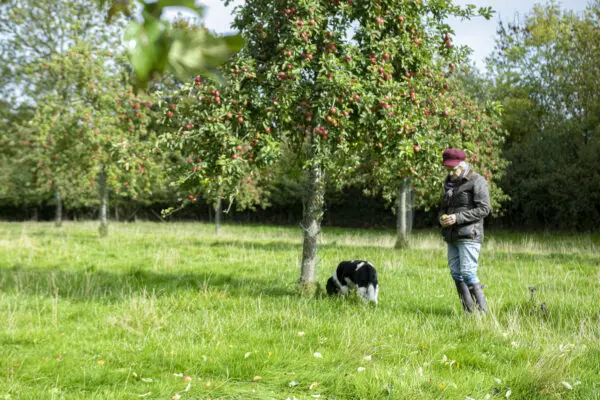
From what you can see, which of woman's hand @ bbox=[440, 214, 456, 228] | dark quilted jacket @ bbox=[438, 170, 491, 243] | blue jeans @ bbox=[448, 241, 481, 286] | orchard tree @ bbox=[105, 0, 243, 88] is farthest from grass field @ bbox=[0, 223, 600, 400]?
orchard tree @ bbox=[105, 0, 243, 88]

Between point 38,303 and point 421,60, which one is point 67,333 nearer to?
point 38,303

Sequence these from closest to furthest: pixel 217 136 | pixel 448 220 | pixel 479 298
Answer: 1. pixel 448 220
2. pixel 479 298
3. pixel 217 136

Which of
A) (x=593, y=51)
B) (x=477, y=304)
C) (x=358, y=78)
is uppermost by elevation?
(x=593, y=51)

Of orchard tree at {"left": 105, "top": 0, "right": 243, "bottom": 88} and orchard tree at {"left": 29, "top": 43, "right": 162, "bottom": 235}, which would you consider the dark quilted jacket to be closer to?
orchard tree at {"left": 105, "top": 0, "right": 243, "bottom": 88}

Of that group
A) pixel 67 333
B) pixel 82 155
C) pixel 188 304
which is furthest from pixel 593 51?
pixel 67 333

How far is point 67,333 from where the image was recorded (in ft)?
18.6

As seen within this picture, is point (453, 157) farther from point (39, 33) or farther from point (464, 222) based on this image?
point (39, 33)

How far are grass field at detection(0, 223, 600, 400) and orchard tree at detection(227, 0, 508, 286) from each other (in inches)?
74.4

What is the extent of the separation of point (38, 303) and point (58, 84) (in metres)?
17.6

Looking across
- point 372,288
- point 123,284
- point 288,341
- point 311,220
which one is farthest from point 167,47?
point 123,284

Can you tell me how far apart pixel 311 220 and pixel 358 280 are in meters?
1.36

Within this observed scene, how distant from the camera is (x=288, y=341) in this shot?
516cm

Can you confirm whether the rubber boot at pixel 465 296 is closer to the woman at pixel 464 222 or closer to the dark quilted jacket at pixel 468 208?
the woman at pixel 464 222

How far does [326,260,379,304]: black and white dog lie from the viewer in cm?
682
